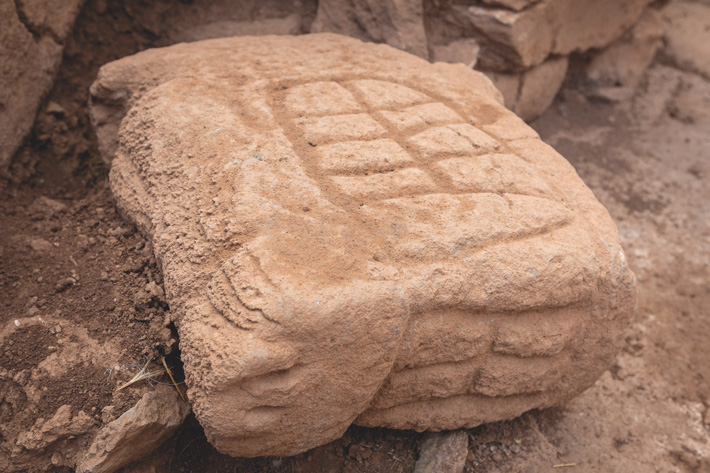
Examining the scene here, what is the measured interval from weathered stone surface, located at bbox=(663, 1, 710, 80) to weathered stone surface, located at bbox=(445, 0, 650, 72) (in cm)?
63

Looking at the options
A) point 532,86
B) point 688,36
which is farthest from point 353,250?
point 688,36

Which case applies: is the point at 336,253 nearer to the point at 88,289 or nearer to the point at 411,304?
the point at 411,304

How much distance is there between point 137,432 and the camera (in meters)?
1.60

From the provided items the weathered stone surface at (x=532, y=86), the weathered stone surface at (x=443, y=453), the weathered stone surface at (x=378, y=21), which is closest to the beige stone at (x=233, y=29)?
the weathered stone surface at (x=378, y=21)

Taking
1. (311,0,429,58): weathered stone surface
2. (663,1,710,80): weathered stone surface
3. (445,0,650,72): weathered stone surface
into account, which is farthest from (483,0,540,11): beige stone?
(663,1,710,80): weathered stone surface

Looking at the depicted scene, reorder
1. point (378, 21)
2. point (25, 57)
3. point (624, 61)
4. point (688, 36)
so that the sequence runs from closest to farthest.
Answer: point (25, 57)
point (378, 21)
point (624, 61)
point (688, 36)

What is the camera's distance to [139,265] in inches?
74.5

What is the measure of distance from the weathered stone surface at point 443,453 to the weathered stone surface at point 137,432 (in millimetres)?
707

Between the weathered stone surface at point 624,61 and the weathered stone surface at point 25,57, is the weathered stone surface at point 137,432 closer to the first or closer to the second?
the weathered stone surface at point 25,57

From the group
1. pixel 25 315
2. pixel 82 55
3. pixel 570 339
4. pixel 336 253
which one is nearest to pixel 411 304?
pixel 336 253

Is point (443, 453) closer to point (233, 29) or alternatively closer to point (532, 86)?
point (233, 29)

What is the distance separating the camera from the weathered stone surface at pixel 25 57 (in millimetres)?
2320

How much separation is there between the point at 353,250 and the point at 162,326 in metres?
0.61

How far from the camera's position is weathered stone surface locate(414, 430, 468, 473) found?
1883mm
